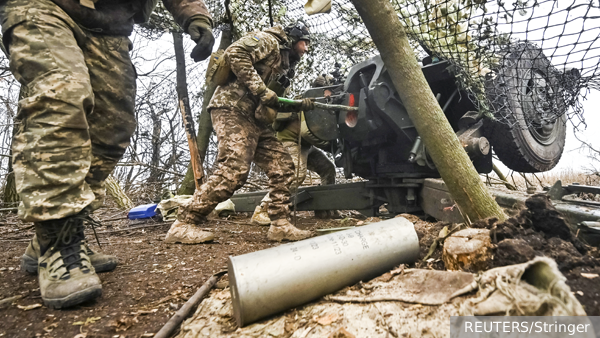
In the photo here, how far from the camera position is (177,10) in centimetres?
232

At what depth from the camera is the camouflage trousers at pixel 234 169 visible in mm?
2893

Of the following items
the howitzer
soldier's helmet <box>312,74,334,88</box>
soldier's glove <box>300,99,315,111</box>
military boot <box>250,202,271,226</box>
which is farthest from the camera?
soldier's helmet <box>312,74,334,88</box>

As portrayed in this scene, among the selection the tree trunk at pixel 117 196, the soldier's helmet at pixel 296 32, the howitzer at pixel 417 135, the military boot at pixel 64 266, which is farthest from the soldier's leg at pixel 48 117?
the tree trunk at pixel 117 196

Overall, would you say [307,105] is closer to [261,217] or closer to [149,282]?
[261,217]

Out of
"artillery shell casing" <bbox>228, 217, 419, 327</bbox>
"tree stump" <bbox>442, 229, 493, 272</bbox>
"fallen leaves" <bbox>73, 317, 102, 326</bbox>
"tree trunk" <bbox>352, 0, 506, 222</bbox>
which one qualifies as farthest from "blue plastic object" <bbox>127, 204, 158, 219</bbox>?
"tree stump" <bbox>442, 229, 493, 272</bbox>

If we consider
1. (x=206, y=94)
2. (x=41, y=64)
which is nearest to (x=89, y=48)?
(x=41, y=64)

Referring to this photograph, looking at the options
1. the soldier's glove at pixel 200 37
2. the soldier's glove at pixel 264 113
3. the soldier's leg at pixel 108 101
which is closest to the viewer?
the soldier's leg at pixel 108 101

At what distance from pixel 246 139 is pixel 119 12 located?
131 cm

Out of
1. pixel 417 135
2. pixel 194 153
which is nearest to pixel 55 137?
pixel 417 135

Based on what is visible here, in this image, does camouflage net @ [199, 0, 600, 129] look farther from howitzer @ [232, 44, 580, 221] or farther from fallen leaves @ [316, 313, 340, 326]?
fallen leaves @ [316, 313, 340, 326]

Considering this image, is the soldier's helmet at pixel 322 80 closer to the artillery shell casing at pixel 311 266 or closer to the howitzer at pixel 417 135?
the howitzer at pixel 417 135

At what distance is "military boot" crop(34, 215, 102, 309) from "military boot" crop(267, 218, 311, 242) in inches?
59.6

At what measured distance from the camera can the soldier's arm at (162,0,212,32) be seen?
225cm

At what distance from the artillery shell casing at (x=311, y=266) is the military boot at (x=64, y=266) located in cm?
75
